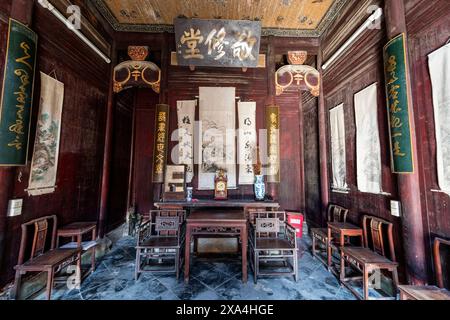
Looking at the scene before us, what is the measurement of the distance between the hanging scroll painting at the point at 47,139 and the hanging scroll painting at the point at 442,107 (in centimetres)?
465

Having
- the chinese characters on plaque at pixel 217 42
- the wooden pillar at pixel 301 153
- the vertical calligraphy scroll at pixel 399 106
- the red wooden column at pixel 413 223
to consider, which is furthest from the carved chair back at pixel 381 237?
the chinese characters on plaque at pixel 217 42

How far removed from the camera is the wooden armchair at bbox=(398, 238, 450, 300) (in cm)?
171

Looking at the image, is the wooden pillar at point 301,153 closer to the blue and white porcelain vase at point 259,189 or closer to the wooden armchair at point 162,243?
the blue and white porcelain vase at point 259,189

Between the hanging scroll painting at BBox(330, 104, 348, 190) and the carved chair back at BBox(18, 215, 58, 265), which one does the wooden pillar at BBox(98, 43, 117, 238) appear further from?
the hanging scroll painting at BBox(330, 104, 348, 190)

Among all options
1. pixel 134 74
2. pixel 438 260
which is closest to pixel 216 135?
pixel 134 74

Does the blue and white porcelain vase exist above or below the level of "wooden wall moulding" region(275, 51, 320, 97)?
below

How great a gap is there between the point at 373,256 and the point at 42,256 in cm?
401

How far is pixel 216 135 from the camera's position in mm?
4387

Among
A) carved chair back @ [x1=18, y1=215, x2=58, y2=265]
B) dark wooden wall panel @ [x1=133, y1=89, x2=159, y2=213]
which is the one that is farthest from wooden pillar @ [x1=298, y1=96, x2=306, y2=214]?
carved chair back @ [x1=18, y1=215, x2=58, y2=265]

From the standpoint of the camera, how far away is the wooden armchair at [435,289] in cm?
171

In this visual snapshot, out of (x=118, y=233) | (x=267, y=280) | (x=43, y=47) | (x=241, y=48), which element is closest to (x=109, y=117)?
(x=43, y=47)

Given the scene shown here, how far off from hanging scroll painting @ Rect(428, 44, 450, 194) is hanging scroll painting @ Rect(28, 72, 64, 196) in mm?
4650

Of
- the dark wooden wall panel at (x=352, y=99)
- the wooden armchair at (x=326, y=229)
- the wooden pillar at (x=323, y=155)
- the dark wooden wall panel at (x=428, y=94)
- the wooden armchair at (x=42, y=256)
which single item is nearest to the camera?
the dark wooden wall panel at (x=428, y=94)

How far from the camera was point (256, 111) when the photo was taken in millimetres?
4625
